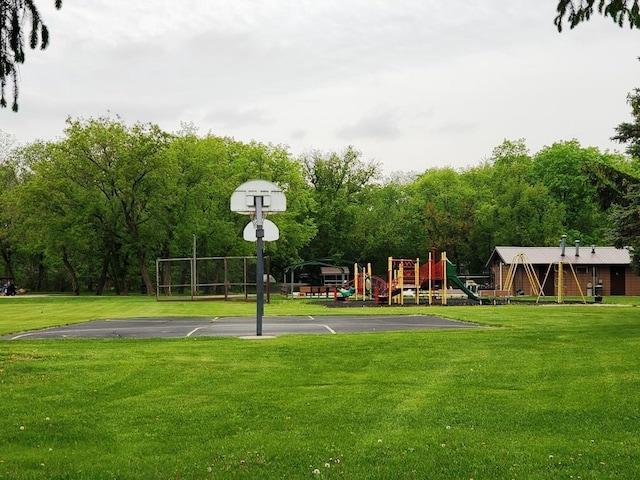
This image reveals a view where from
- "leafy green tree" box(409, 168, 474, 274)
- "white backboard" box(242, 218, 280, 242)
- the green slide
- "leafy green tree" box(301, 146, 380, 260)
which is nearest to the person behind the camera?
"white backboard" box(242, 218, 280, 242)

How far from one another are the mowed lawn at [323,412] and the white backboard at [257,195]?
5991 millimetres

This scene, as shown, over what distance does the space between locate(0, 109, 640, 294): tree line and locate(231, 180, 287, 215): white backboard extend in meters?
29.9

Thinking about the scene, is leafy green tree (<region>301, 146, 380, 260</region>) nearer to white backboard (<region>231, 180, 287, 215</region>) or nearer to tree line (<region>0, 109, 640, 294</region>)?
tree line (<region>0, 109, 640, 294</region>)

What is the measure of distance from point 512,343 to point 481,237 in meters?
60.7

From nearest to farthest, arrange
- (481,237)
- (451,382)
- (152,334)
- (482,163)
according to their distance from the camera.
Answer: (451,382) → (152,334) → (481,237) → (482,163)

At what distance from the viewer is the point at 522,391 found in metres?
9.38

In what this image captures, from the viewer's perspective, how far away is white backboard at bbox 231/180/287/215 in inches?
760

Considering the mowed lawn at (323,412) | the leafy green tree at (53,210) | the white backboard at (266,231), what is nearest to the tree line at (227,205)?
the leafy green tree at (53,210)

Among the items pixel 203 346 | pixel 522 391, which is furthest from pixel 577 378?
pixel 203 346

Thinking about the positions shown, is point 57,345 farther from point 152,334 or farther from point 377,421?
point 377,421

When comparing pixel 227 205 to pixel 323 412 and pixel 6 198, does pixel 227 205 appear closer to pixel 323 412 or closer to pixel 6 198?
pixel 6 198

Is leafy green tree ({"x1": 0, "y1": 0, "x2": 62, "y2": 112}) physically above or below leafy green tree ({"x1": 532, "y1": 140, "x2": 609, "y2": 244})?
below

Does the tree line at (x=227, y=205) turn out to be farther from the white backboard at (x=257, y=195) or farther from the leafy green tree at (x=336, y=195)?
the white backboard at (x=257, y=195)

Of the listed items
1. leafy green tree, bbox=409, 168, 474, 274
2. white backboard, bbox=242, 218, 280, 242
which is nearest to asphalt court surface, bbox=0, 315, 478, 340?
white backboard, bbox=242, 218, 280, 242
